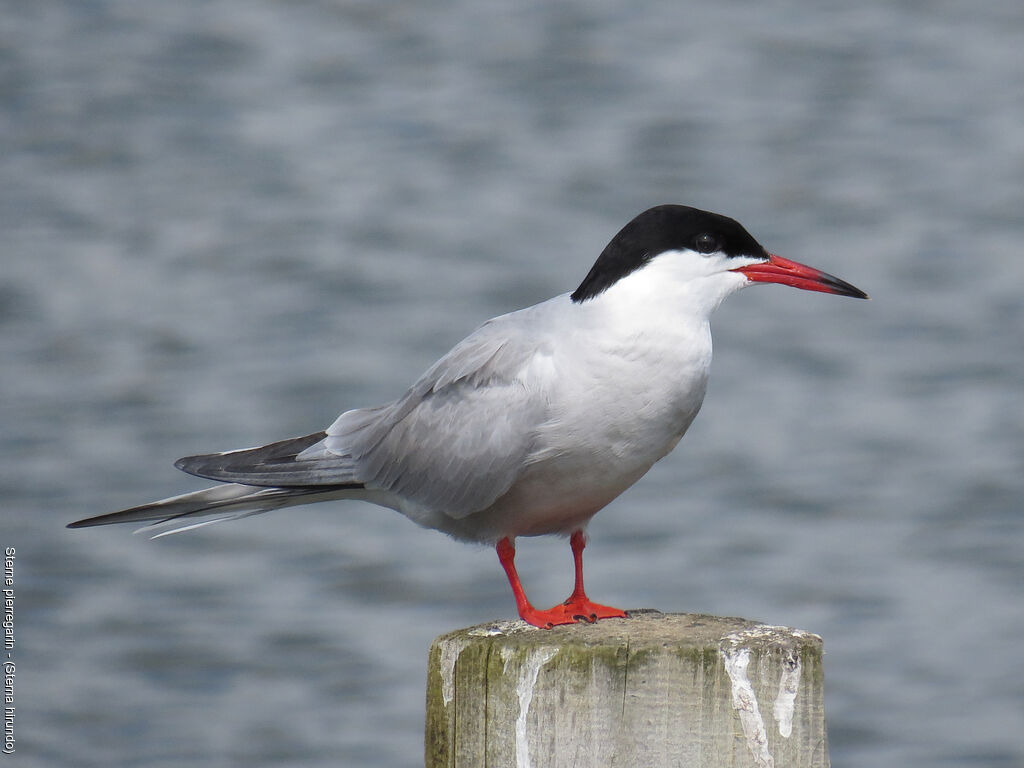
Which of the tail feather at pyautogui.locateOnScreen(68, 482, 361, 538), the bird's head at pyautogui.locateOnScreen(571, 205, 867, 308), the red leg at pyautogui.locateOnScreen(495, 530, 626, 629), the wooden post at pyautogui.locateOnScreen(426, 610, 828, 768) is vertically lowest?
the wooden post at pyautogui.locateOnScreen(426, 610, 828, 768)

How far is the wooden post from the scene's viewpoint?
3.34 m

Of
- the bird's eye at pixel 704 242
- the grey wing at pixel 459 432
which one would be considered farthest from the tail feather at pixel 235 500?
the bird's eye at pixel 704 242

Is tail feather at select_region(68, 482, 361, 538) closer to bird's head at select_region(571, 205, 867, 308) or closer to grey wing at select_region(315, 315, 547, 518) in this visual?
grey wing at select_region(315, 315, 547, 518)

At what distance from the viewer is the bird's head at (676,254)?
4.21 metres

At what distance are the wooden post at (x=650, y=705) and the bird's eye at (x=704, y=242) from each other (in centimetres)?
120

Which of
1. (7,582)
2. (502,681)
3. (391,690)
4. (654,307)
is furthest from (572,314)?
(7,582)

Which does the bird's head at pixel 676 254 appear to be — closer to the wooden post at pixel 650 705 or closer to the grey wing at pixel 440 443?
the grey wing at pixel 440 443

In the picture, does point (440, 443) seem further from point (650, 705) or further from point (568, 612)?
point (650, 705)

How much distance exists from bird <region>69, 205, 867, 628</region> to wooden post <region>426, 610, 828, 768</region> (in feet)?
1.23

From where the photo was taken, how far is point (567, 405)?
416 centimetres

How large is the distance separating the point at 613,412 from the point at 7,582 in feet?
22.9

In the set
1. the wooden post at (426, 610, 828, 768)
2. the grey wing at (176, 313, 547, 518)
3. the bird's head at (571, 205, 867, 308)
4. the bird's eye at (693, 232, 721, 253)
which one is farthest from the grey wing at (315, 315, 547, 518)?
the wooden post at (426, 610, 828, 768)

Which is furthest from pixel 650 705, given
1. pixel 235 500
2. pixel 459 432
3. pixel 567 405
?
pixel 235 500

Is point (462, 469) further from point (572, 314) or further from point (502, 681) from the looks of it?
point (502, 681)
